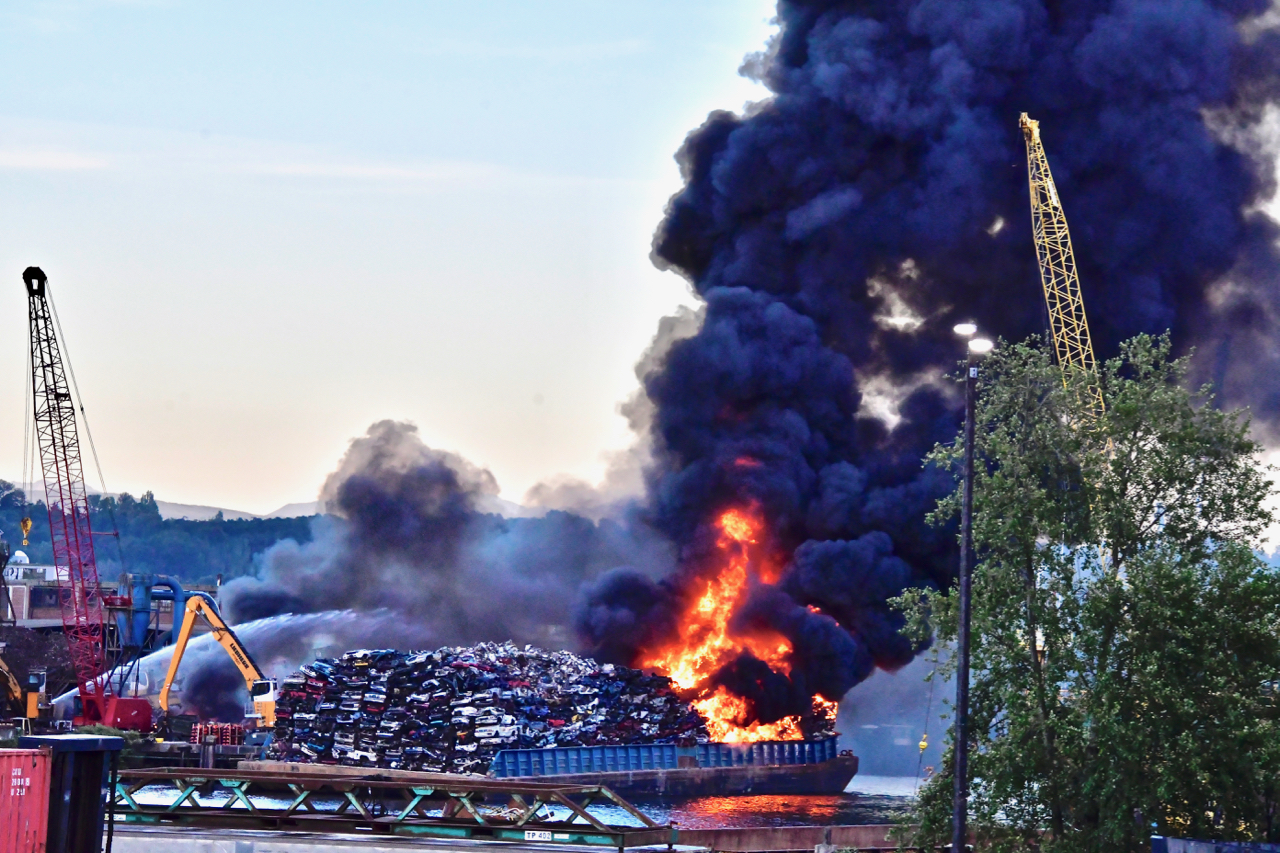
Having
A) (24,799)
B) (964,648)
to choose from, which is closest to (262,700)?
(964,648)

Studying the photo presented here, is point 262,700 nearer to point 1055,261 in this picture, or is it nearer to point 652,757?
point 652,757

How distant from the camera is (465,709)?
336 ft

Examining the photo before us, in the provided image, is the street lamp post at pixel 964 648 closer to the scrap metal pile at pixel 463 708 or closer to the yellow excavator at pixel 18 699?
the scrap metal pile at pixel 463 708

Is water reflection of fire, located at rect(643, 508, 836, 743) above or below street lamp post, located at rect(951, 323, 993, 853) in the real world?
above

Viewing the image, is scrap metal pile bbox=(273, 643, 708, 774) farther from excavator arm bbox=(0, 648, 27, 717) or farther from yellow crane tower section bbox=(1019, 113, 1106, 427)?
yellow crane tower section bbox=(1019, 113, 1106, 427)

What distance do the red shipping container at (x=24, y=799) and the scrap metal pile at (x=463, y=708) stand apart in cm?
7359

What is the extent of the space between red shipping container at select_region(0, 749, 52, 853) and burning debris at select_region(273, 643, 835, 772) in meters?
74.1

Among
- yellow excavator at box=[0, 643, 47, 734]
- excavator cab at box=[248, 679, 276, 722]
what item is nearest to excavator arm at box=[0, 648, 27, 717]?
yellow excavator at box=[0, 643, 47, 734]

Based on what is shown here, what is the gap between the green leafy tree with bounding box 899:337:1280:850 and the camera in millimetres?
35719

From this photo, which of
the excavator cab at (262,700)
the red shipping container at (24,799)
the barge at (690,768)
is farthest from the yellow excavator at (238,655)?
the red shipping container at (24,799)

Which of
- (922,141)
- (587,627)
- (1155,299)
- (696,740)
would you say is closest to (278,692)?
(587,627)

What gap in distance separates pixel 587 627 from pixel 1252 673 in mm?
80352

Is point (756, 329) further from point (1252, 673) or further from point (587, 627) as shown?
point (1252, 673)

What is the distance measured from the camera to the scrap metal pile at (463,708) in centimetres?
9938
